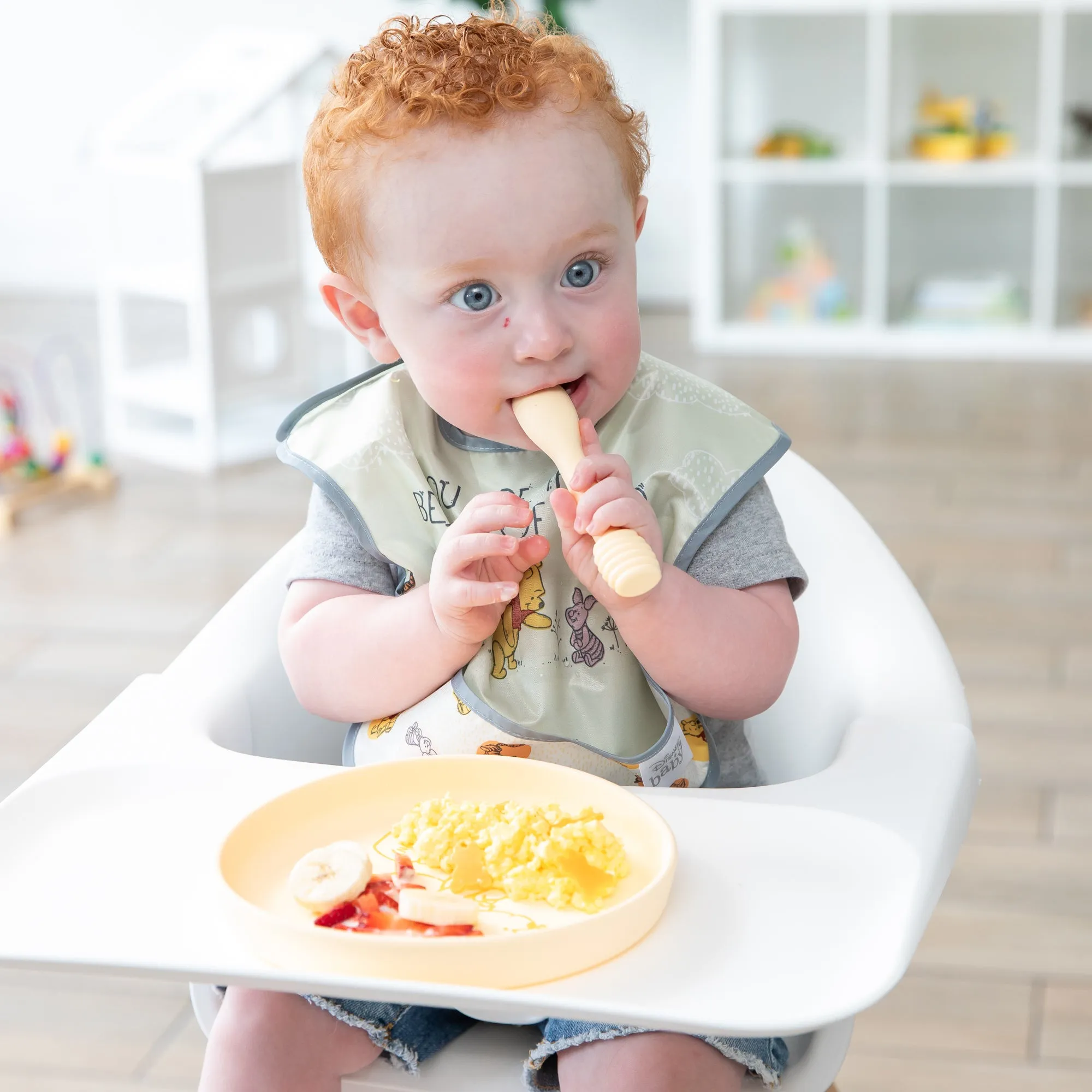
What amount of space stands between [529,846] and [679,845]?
0.21 ft

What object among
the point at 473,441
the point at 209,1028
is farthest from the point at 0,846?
the point at 473,441

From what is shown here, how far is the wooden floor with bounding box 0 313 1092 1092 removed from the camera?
126 centimetres

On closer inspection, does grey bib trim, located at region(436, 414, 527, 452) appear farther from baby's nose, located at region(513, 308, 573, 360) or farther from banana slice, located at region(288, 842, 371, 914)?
banana slice, located at region(288, 842, 371, 914)

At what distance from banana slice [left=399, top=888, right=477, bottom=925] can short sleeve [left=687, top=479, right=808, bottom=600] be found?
0.28 meters

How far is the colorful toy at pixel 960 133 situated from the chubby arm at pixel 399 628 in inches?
119

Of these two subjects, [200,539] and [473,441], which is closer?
[473,441]

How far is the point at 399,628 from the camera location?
809 millimetres

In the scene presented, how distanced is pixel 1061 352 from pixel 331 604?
294 cm

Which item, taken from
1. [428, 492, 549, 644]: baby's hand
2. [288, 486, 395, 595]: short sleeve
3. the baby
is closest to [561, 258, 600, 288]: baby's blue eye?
the baby

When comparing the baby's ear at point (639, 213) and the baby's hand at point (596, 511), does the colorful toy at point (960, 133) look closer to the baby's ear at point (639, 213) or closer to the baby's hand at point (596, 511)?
the baby's ear at point (639, 213)

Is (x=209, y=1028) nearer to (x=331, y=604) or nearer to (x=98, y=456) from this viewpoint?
(x=331, y=604)

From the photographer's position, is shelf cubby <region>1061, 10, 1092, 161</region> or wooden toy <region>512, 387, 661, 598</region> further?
shelf cubby <region>1061, 10, 1092, 161</region>

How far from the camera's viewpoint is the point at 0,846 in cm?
66

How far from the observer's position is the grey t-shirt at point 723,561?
83 centimetres
